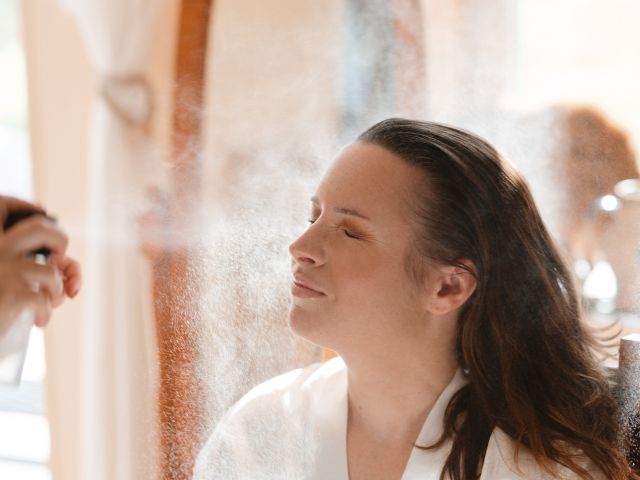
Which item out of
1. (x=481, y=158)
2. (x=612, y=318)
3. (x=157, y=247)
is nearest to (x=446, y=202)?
(x=481, y=158)

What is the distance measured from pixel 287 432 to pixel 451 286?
18 centimetres

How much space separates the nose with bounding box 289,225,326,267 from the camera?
1.73 ft

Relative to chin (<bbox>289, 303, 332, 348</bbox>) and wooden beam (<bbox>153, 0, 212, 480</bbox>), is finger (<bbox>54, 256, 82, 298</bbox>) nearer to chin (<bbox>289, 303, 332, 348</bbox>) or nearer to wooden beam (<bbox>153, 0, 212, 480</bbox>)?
wooden beam (<bbox>153, 0, 212, 480</bbox>)

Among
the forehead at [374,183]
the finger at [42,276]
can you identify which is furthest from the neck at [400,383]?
the finger at [42,276]

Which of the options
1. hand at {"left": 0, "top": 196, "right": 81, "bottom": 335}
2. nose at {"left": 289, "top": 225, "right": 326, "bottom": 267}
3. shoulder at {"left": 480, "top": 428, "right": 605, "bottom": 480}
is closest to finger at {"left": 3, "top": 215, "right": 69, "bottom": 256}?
hand at {"left": 0, "top": 196, "right": 81, "bottom": 335}

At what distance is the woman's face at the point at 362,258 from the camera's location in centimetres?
51

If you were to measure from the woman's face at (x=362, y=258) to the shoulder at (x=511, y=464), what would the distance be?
99mm

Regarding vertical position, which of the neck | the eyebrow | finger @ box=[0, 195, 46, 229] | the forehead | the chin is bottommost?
the neck

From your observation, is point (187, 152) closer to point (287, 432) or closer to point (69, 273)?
point (69, 273)

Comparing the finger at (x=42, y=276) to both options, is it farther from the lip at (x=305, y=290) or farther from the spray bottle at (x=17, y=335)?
the lip at (x=305, y=290)

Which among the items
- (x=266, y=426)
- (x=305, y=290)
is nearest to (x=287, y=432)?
(x=266, y=426)

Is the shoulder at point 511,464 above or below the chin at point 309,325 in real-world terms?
below

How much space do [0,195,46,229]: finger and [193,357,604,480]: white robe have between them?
0.71ft

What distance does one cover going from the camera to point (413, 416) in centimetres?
55
